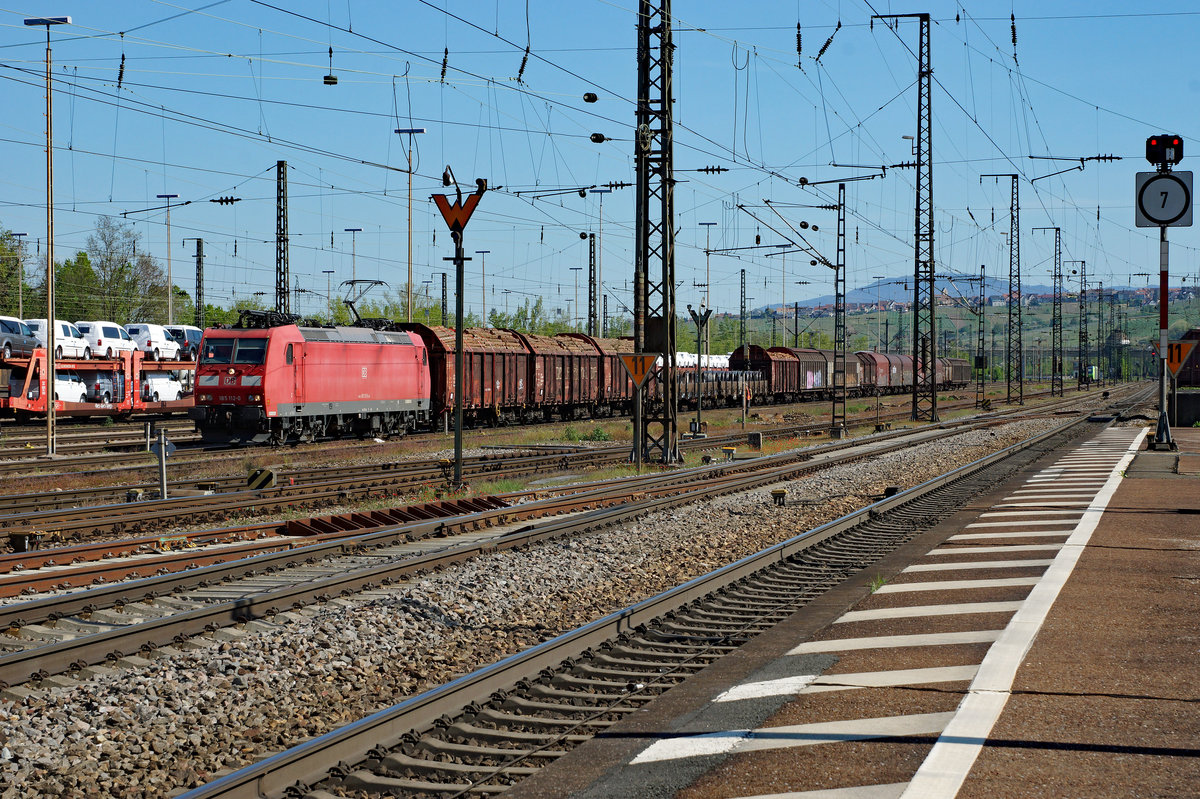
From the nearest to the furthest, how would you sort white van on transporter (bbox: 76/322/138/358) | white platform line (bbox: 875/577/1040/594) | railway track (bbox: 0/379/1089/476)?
white platform line (bbox: 875/577/1040/594), railway track (bbox: 0/379/1089/476), white van on transporter (bbox: 76/322/138/358)

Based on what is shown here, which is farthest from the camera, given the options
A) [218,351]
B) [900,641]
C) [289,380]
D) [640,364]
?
[289,380]

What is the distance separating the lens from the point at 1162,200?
17.8m

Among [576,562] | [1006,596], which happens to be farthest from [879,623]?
[576,562]

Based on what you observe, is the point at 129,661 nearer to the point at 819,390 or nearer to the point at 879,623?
the point at 879,623

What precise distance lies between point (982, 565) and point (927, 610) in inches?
97.5

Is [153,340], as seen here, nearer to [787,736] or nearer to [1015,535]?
[1015,535]

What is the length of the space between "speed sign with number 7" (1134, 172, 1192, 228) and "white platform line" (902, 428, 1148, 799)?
891 cm

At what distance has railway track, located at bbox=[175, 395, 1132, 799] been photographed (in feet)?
18.5

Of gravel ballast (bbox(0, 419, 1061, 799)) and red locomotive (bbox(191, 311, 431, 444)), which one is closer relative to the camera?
gravel ballast (bbox(0, 419, 1061, 799))

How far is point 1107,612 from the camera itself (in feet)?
30.0

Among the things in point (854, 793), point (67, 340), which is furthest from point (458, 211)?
point (67, 340)

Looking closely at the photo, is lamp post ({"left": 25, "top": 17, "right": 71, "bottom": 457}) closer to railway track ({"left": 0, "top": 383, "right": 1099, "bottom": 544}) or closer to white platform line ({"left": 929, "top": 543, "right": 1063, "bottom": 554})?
railway track ({"left": 0, "top": 383, "right": 1099, "bottom": 544})

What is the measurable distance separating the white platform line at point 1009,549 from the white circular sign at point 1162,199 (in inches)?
302

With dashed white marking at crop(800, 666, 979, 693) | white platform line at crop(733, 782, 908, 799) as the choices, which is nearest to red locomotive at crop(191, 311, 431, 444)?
dashed white marking at crop(800, 666, 979, 693)
